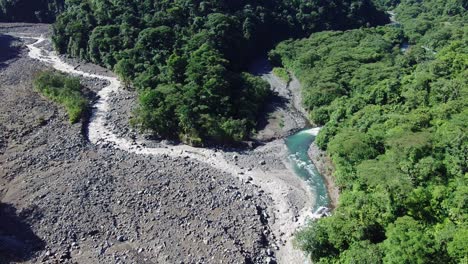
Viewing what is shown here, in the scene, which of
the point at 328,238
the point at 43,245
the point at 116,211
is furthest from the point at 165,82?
the point at 328,238

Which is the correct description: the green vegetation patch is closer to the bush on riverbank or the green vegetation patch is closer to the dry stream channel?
the dry stream channel

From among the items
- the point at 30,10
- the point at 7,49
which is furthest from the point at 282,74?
the point at 30,10

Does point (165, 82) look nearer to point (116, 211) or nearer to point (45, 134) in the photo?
point (45, 134)

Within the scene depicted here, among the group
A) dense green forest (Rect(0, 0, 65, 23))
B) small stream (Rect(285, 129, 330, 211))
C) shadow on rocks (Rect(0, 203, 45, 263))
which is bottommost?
small stream (Rect(285, 129, 330, 211))

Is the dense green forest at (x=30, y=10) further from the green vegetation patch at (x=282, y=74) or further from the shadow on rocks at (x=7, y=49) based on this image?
the green vegetation patch at (x=282, y=74)

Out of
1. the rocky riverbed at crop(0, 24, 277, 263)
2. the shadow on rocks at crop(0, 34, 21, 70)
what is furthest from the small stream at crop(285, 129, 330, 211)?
the shadow on rocks at crop(0, 34, 21, 70)
